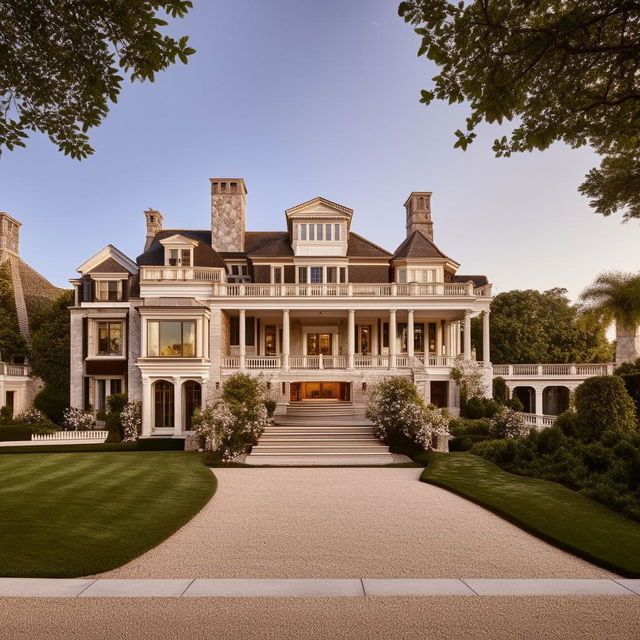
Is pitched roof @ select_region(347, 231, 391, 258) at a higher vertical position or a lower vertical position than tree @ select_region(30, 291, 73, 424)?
higher

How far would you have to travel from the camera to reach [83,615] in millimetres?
5711

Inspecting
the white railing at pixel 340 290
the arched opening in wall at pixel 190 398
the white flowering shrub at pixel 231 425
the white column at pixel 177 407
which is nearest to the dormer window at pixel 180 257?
the white railing at pixel 340 290

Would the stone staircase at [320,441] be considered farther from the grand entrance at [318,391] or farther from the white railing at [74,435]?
the white railing at [74,435]

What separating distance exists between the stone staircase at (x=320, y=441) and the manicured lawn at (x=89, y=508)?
392cm

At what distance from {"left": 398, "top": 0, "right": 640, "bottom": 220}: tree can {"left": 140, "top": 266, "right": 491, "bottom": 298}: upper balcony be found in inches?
872

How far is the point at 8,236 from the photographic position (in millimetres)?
40312

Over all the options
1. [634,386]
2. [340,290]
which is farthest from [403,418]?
[634,386]

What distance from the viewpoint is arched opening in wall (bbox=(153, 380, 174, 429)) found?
2619cm

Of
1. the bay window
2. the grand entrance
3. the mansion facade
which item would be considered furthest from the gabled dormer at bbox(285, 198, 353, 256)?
the bay window

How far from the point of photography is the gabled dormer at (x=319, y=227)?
3191 centimetres

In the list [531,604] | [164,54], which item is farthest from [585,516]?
[164,54]

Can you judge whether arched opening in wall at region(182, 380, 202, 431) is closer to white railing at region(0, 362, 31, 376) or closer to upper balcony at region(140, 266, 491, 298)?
upper balcony at region(140, 266, 491, 298)

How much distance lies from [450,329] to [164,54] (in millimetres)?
30809

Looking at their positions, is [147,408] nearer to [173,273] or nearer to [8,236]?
[173,273]
